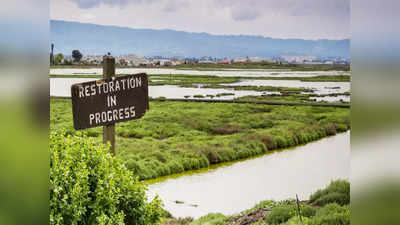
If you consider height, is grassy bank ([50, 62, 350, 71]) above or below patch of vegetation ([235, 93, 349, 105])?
above

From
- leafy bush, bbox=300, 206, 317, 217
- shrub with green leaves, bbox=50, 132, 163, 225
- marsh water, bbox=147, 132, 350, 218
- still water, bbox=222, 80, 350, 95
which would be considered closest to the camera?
shrub with green leaves, bbox=50, 132, 163, 225

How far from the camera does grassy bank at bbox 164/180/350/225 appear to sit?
10.7 ft

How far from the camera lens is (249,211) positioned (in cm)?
374

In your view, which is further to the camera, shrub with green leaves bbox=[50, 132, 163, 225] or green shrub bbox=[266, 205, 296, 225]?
green shrub bbox=[266, 205, 296, 225]

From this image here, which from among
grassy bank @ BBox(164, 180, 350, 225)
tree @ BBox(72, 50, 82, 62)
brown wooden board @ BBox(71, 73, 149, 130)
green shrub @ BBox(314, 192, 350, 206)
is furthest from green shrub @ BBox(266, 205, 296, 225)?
tree @ BBox(72, 50, 82, 62)

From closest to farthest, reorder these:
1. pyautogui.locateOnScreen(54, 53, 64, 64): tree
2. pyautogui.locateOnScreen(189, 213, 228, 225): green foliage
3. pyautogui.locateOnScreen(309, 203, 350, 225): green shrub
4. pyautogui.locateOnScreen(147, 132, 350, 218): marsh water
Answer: pyautogui.locateOnScreen(309, 203, 350, 225): green shrub, pyautogui.locateOnScreen(189, 213, 228, 225): green foliage, pyautogui.locateOnScreen(147, 132, 350, 218): marsh water, pyautogui.locateOnScreen(54, 53, 64, 64): tree

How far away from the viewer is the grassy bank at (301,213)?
3260 mm

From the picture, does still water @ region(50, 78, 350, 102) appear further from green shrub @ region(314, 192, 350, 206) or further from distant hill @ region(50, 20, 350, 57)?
green shrub @ region(314, 192, 350, 206)

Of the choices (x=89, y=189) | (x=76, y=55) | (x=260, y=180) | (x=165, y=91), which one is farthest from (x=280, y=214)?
(x=76, y=55)

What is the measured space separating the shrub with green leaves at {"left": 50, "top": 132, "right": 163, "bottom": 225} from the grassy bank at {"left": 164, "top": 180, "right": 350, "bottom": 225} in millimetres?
1395
